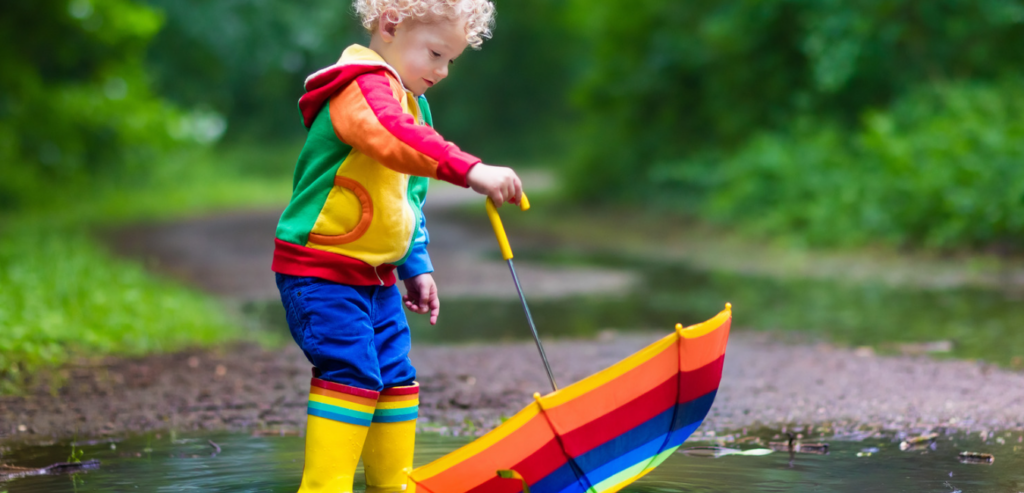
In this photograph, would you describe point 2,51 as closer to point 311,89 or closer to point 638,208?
point 638,208

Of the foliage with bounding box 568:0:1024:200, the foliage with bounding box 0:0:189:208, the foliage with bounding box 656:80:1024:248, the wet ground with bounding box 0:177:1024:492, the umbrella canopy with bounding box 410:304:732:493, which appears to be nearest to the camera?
the umbrella canopy with bounding box 410:304:732:493

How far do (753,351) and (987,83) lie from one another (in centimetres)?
843

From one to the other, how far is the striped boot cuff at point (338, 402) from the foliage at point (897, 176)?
859 cm

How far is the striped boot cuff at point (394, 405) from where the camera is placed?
2.96 m

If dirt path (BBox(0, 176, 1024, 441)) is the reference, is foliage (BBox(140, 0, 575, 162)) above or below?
above

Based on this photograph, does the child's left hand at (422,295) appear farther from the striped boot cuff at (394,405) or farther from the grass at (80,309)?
the grass at (80,309)

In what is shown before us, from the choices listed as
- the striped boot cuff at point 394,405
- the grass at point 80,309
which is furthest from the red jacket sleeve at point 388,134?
the grass at point 80,309

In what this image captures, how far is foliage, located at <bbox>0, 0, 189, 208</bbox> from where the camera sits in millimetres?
15102

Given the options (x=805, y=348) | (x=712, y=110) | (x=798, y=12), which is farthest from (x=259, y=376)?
(x=712, y=110)

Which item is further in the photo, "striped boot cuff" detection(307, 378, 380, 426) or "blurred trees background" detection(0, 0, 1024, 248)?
"blurred trees background" detection(0, 0, 1024, 248)

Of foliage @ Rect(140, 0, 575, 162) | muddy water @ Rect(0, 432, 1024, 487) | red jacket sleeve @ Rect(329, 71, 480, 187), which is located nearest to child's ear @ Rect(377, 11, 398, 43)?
red jacket sleeve @ Rect(329, 71, 480, 187)

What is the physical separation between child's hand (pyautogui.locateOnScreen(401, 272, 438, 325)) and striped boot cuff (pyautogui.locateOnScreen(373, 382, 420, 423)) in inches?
9.2

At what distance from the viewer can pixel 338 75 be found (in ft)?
9.14

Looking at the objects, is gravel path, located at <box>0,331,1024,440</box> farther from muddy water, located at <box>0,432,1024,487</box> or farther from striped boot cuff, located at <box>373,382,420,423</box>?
striped boot cuff, located at <box>373,382,420,423</box>
